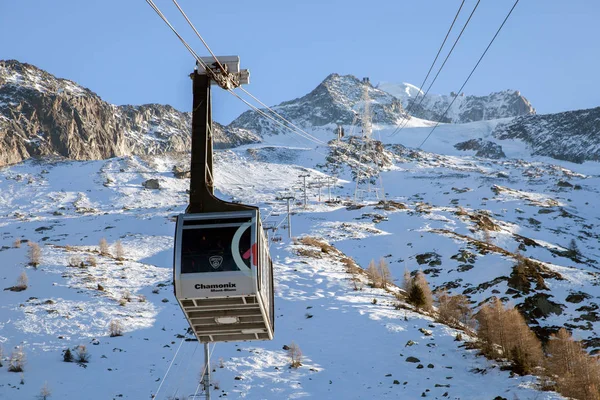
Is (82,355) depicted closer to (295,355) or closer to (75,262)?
(295,355)

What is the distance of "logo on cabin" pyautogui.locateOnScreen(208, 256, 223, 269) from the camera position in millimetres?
14070

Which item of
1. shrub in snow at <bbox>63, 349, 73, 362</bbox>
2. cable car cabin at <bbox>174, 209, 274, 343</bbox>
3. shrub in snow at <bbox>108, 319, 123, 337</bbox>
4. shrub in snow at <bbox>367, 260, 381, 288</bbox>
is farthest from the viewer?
shrub in snow at <bbox>367, 260, 381, 288</bbox>

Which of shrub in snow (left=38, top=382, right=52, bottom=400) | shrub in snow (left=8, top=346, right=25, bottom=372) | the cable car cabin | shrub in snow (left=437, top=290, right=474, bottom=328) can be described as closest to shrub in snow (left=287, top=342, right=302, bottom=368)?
shrub in snow (left=38, top=382, right=52, bottom=400)

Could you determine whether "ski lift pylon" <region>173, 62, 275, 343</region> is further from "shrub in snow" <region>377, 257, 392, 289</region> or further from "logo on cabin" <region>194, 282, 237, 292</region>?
"shrub in snow" <region>377, 257, 392, 289</region>

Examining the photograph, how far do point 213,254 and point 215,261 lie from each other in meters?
0.19

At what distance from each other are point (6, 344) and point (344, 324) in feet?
79.5

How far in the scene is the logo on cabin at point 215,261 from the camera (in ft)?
46.2

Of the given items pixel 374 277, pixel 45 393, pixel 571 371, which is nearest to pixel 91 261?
pixel 45 393

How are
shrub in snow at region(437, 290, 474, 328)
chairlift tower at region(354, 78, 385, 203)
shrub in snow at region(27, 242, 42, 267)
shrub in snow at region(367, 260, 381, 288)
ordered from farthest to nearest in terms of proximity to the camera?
chairlift tower at region(354, 78, 385, 203), shrub in snow at region(367, 260, 381, 288), shrub in snow at region(27, 242, 42, 267), shrub in snow at region(437, 290, 474, 328)

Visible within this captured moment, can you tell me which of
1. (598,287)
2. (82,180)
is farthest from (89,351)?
(82,180)

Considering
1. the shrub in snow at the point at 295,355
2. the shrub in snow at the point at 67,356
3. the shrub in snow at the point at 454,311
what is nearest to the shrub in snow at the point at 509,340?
the shrub in snow at the point at 454,311

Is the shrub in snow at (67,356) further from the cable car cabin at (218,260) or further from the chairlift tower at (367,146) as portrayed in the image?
the chairlift tower at (367,146)

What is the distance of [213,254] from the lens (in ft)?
46.4

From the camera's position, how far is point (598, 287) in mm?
67312
